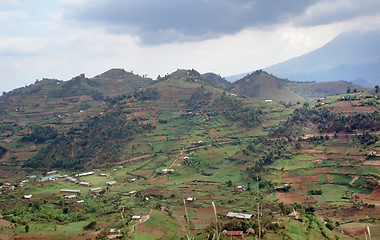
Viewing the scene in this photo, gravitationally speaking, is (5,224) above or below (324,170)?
above

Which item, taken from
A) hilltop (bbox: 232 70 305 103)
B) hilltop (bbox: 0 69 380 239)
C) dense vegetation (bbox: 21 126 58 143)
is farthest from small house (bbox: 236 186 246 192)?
hilltop (bbox: 232 70 305 103)

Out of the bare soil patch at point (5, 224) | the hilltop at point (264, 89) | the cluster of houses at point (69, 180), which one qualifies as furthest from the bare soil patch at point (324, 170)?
the hilltop at point (264, 89)

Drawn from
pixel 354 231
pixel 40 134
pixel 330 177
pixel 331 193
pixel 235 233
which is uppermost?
pixel 40 134

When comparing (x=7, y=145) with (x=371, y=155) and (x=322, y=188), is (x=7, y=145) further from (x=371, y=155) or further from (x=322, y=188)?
(x=371, y=155)

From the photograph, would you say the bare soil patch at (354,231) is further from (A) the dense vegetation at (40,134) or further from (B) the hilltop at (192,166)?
(A) the dense vegetation at (40,134)

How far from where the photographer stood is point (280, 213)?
117 ft

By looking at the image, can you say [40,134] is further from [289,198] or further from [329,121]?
[329,121]

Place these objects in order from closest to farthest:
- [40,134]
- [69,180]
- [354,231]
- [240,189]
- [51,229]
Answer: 1. [354,231]
2. [51,229]
3. [240,189]
4. [69,180]
5. [40,134]

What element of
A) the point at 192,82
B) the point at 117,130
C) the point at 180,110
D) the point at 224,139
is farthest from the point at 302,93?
the point at 117,130

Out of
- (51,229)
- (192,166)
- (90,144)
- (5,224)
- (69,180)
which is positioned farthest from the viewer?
(90,144)

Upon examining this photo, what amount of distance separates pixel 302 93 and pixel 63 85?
101 metres

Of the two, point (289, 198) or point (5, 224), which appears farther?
point (289, 198)

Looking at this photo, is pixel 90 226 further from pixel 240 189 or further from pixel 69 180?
pixel 69 180

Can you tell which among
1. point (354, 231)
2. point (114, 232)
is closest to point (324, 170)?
point (354, 231)
